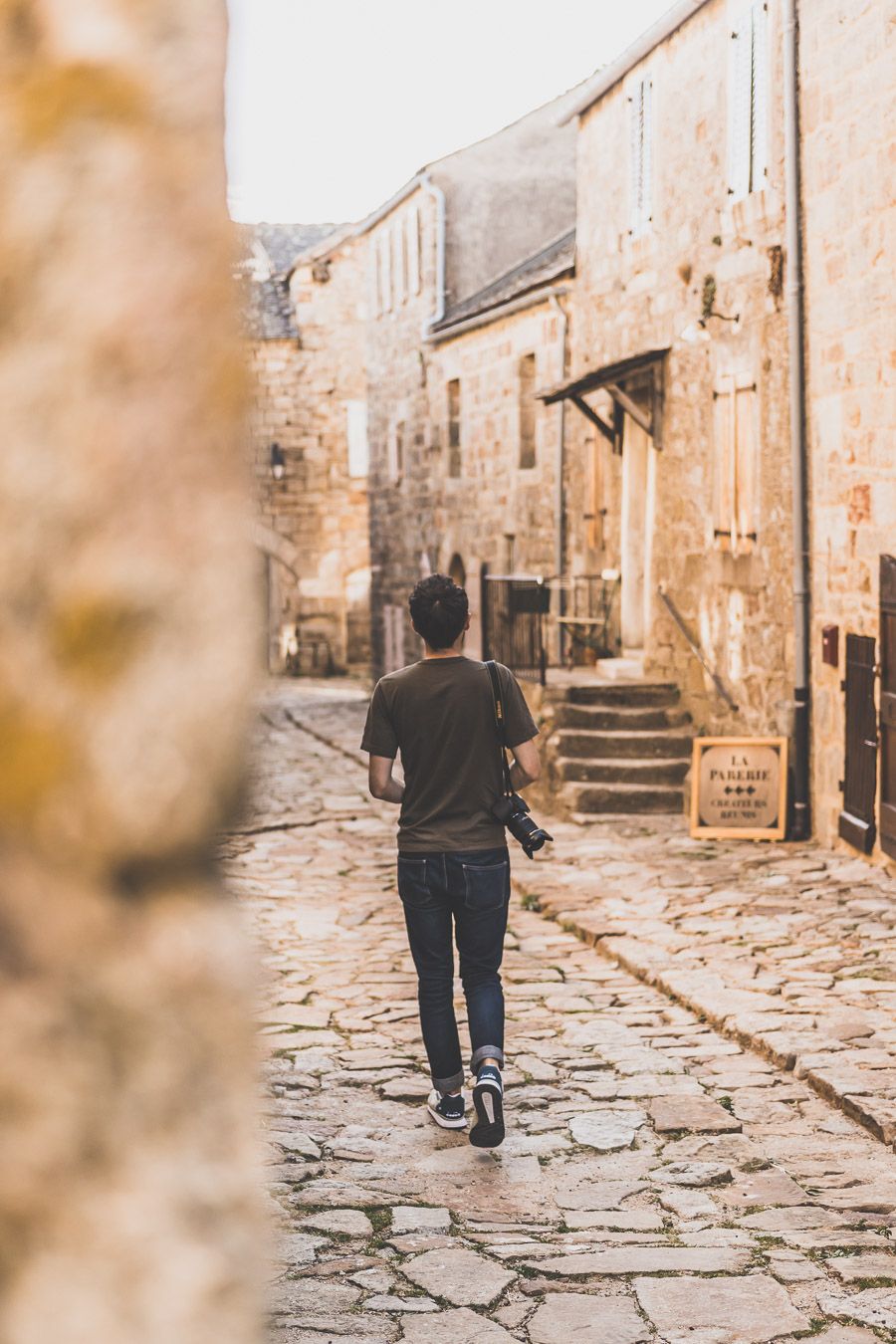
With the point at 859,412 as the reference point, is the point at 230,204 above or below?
below

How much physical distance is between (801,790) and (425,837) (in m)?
7.19

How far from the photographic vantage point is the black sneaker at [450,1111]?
582 cm

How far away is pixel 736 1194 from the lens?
518 cm

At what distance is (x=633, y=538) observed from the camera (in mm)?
16906

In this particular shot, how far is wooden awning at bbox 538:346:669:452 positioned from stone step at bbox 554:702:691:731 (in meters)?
2.60

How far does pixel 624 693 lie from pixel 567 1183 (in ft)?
32.0

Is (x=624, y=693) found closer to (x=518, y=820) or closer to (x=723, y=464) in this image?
(x=723, y=464)

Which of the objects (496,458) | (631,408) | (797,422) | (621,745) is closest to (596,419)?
(631,408)

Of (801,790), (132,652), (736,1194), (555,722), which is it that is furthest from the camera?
(555,722)

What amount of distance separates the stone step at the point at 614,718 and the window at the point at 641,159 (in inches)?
183

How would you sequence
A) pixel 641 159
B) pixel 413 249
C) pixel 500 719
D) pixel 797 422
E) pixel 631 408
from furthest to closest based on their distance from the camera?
pixel 413 249 → pixel 641 159 → pixel 631 408 → pixel 797 422 → pixel 500 719

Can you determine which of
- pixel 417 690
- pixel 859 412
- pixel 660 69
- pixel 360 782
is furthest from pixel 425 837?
pixel 660 69

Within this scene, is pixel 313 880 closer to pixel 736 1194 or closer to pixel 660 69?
pixel 736 1194

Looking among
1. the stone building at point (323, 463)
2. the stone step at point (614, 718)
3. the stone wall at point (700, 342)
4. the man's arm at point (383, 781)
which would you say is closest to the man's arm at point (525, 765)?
the man's arm at point (383, 781)
